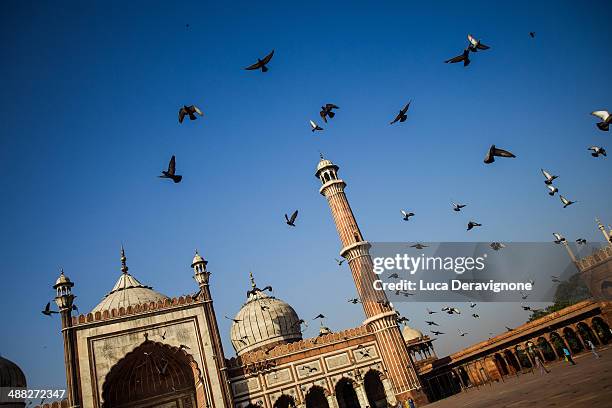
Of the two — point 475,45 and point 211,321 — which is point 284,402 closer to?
point 211,321

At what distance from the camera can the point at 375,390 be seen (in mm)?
30359

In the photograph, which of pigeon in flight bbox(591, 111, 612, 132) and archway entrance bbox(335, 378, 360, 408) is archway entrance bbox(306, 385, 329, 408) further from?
pigeon in flight bbox(591, 111, 612, 132)

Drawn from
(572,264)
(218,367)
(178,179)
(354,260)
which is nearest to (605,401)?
(178,179)

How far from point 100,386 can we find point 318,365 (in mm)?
12686

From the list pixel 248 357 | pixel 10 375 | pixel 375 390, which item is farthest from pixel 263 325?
pixel 10 375

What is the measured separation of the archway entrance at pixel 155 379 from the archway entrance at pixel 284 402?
4679 millimetres

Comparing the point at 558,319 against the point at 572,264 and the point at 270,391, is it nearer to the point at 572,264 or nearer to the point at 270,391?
the point at 270,391

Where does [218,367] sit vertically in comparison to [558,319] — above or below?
above

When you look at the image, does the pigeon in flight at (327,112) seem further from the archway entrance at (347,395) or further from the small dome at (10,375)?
the small dome at (10,375)

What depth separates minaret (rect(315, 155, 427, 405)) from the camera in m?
27.2

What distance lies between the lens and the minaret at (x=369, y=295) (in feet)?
89.3

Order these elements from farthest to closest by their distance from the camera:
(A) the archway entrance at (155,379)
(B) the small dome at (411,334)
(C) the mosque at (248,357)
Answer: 1. (B) the small dome at (411,334)
2. (A) the archway entrance at (155,379)
3. (C) the mosque at (248,357)

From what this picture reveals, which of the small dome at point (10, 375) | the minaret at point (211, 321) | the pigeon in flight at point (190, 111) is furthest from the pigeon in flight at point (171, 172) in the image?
the small dome at point (10, 375)

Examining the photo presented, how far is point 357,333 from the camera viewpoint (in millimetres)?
29484
